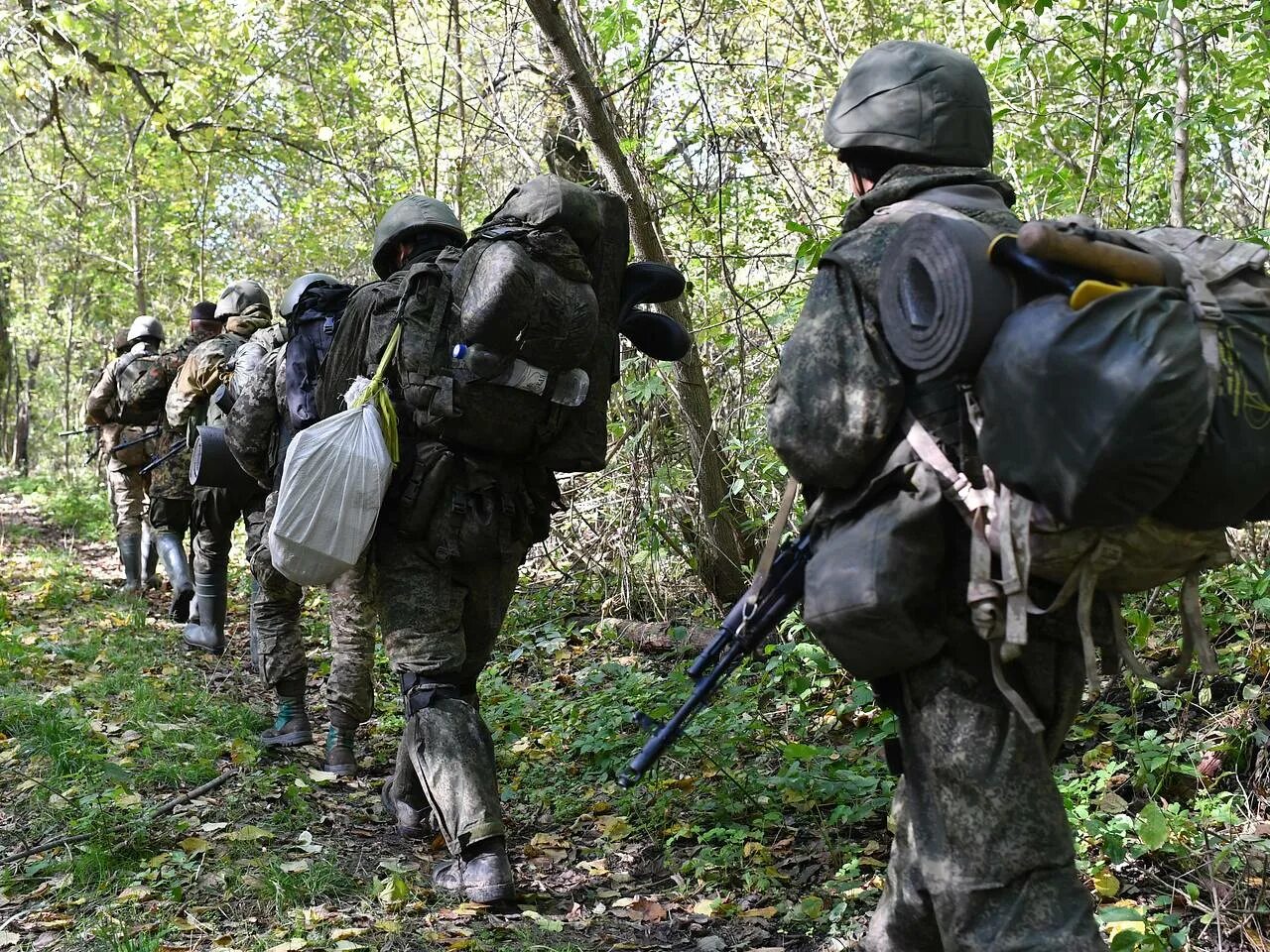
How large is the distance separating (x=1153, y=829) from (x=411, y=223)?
363 cm

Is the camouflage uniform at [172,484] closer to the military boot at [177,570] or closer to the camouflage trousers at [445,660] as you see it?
the military boot at [177,570]

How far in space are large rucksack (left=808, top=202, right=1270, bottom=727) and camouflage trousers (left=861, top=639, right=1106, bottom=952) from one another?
0.50 feet

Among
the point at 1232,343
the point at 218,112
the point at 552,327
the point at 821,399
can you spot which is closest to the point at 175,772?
the point at 552,327

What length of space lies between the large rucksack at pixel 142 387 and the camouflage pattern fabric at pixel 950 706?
7.09m

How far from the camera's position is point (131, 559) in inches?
382

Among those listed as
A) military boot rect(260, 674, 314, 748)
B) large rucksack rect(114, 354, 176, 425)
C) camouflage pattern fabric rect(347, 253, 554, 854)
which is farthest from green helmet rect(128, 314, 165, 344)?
camouflage pattern fabric rect(347, 253, 554, 854)

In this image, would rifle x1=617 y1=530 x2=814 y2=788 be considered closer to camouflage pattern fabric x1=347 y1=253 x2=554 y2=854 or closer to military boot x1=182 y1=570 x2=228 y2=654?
camouflage pattern fabric x1=347 y1=253 x2=554 y2=854

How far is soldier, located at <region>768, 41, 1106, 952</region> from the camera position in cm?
252

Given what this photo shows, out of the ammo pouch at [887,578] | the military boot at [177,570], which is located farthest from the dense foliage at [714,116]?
the military boot at [177,570]

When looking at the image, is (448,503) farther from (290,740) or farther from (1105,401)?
(1105,401)

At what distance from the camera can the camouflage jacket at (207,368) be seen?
7215 millimetres

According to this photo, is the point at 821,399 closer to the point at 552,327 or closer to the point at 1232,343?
the point at 1232,343

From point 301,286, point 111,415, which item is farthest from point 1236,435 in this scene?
point 111,415

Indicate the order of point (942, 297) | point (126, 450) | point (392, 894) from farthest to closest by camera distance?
point (126, 450) → point (392, 894) → point (942, 297)
